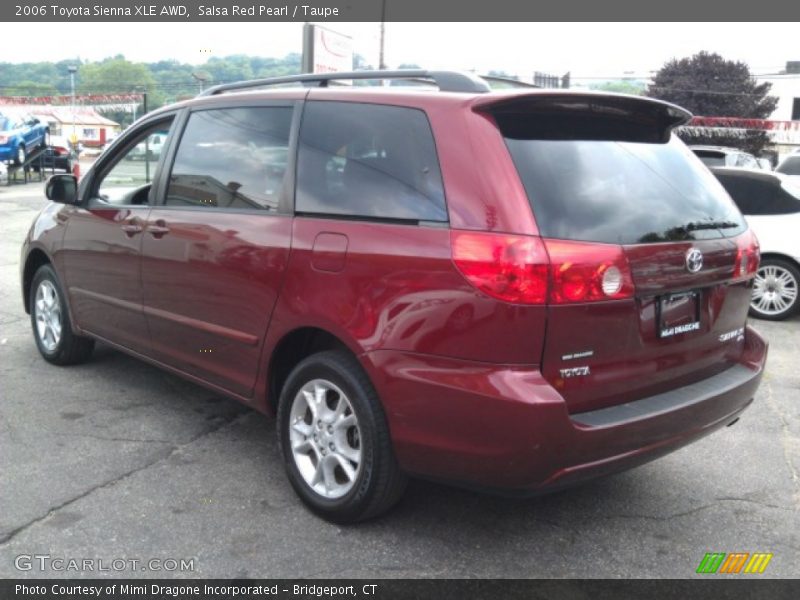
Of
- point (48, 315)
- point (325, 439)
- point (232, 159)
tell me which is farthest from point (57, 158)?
point (325, 439)

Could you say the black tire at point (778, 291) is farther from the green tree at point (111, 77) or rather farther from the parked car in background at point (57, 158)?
the green tree at point (111, 77)

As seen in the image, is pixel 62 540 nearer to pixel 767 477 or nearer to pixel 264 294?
pixel 264 294

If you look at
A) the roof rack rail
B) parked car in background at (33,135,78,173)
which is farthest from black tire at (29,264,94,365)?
parked car in background at (33,135,78,173)

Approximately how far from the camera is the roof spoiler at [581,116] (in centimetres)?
296

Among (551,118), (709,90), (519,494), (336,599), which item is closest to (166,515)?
(336,599)

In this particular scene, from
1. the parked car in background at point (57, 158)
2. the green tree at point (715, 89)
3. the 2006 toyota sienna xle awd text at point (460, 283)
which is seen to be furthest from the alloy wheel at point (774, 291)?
the green tree at point (715, 89)

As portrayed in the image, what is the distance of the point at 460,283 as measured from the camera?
109 inches

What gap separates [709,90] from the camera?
5281 cm

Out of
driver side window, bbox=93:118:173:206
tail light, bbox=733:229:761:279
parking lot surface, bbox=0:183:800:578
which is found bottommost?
parking lot surface, bbox=0:183:800:578

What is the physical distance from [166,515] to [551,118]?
2282 mm

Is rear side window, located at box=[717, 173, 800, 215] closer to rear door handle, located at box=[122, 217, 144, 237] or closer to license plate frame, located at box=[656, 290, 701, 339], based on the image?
license plate frame, located at box=[656, 290, 701, 339]

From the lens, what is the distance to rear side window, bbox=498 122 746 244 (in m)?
2.84

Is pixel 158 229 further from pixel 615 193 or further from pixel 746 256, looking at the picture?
pixel 746 256

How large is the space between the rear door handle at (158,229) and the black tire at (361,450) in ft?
4.12
